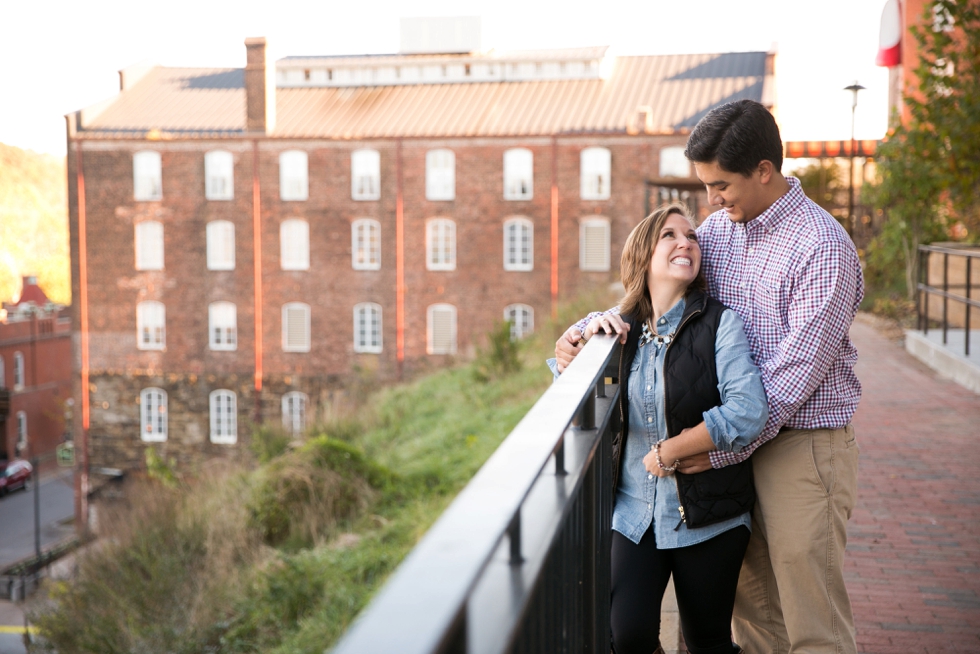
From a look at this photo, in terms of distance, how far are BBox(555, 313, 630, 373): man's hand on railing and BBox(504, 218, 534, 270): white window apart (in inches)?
1212

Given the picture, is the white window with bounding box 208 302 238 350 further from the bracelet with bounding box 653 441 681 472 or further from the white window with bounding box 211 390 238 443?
the bracelet with bounding box 653 441 681 472

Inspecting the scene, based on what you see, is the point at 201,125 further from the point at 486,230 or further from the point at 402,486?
the point at 402,486

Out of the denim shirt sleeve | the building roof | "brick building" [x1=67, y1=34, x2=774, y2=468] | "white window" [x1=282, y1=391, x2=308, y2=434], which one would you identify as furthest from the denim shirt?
"white window" [x1=282, y1=391, x2=308, y2=434]

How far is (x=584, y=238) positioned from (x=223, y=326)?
47.5 feet

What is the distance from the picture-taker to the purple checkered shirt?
227 centimetres

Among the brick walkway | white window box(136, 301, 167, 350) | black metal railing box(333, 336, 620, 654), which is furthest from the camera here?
white window box(136, 301, 167, 350)

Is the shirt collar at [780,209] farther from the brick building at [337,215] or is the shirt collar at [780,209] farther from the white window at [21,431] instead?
the white window at [21,431]

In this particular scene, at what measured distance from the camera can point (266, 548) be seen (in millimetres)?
10797

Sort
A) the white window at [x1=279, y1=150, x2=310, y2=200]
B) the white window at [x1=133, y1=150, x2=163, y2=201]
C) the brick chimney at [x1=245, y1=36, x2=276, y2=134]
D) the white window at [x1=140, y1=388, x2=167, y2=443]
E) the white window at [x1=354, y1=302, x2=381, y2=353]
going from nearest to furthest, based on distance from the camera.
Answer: the brick chimney at [x1=245, y1=36, x2=276, y2=134] < the white window at [x1=279, y1=150, x2=310, y2=200] < the white window at [x1=354, y1=302, x2=381, y2=353] < the white window at [x1=133, y1=150, x2=163, y2=201] < the white window at [x1=140, y1=388, x2=167, y2=443]

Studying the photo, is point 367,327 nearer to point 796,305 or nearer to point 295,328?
point 295,328

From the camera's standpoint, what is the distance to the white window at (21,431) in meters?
48.0

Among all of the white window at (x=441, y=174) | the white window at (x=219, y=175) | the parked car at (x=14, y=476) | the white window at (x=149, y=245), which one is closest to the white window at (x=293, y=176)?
the white window at (x=219, y=175)

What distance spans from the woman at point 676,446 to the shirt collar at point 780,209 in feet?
0.67

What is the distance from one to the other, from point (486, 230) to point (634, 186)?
5.67 metres
